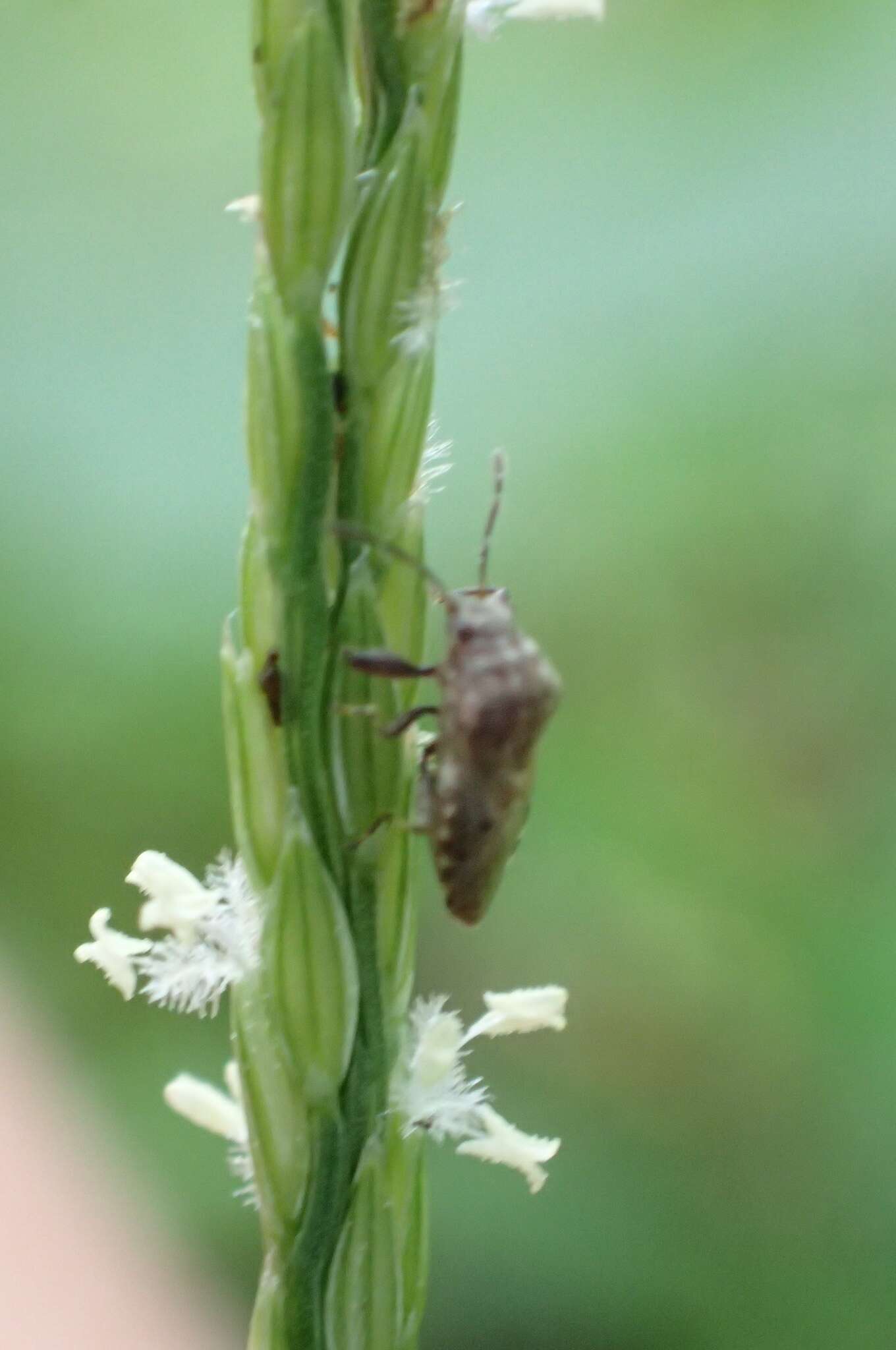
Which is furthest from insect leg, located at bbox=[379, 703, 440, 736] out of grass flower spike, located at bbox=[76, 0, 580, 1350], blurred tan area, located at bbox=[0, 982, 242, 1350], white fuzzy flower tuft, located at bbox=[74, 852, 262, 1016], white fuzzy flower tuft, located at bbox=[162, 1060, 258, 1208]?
blurred tan area, located at bbox=[0, 982, 242, 1350]

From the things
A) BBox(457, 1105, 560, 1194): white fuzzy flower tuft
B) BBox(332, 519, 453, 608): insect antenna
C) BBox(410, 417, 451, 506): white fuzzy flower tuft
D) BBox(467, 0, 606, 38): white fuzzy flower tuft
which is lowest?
BBox(457, 1105, 560, 1194): white fuzzy flower tuft

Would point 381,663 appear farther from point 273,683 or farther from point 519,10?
point 519,10

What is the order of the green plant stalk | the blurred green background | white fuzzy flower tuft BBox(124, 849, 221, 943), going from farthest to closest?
the blurred green background
white fuzzy flower tuft BBox(124, 849, 221, 943)
the green plant stalk

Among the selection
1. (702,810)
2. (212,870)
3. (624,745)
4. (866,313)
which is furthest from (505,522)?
(212,870)

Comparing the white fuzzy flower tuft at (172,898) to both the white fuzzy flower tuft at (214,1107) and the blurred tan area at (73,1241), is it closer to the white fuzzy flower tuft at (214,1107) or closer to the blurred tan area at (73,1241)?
the white fuzzy flower tuft at (214,1107)

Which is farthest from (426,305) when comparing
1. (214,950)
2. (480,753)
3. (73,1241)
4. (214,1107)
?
(73,1241)

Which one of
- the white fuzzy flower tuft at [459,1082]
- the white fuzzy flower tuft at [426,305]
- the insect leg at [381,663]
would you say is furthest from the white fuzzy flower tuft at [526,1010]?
the white fuzzy flower tuft at [426,305]

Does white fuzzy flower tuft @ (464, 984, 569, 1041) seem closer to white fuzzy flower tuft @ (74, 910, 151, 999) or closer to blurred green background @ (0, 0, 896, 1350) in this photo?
white fuzzy flower tuft @ (74, 910, 151, 999)
